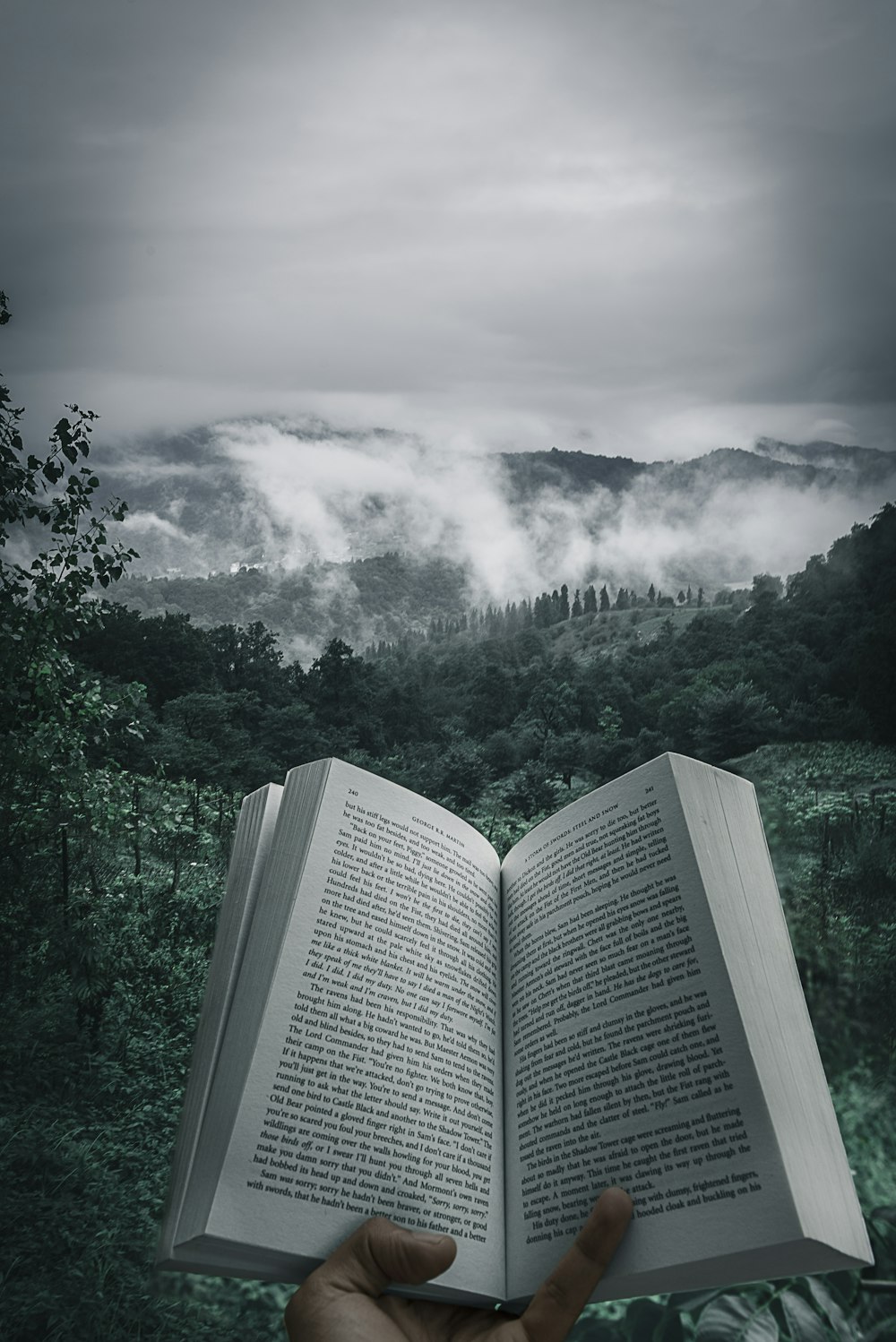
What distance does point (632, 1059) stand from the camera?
2.00ft

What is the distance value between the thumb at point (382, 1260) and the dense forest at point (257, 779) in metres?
0.35

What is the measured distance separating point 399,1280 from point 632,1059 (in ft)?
0.72

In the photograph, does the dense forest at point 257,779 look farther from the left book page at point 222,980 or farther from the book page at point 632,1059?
the left book page at point 222,980

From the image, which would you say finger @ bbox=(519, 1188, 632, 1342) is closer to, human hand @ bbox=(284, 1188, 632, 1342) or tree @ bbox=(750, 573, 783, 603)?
human hand @ bbox=(284, 1188, 632, 1342)

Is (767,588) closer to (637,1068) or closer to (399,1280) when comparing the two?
(637,1068)

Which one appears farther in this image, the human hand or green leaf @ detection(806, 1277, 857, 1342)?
green leaf @ detection(806, 1277, 857, 1342)

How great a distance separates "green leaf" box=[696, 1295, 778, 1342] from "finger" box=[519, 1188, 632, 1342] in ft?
0.86

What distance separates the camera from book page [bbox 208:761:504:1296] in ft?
1.80

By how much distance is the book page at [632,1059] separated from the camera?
0.53m

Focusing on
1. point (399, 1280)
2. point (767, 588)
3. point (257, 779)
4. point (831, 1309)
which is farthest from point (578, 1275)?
point (767, 588)

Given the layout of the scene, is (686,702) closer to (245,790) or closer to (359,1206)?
(245,790)

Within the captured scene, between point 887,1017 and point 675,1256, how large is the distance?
119 centimetres

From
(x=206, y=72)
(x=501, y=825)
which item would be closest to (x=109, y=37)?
(x=206, y=72)

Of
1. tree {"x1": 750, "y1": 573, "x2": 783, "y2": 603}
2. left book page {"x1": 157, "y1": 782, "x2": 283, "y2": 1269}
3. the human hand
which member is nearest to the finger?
the human hand
